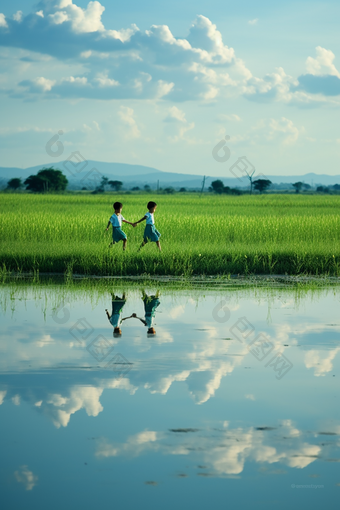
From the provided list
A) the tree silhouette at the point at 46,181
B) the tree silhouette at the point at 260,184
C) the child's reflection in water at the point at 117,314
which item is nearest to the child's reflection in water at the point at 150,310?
the child's reflection in water at the point at 117,314

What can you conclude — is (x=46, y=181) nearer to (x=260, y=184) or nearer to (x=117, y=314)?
(x=260, y=184)

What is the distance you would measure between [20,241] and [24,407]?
33.9 feet

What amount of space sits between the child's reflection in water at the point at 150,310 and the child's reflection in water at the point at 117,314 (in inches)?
7.9

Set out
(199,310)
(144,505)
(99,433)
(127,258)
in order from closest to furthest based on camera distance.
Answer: (144,505) < (99,433) < (199,310) < (127,258)

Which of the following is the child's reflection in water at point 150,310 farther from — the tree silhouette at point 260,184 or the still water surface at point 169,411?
the tree silhouette at point 260,184

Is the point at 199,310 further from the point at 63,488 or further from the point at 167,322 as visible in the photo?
the point at 63,488

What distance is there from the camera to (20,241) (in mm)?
14078

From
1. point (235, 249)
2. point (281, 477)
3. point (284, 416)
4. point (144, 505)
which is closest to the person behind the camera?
point (144, 505)

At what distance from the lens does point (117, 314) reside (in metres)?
7.27

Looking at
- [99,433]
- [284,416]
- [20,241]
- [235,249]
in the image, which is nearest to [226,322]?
[284,416]

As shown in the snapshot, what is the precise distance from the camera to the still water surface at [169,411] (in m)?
3.05

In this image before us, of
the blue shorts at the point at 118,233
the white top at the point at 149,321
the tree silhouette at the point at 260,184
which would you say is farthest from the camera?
the tree silhouette at the point at 260,184

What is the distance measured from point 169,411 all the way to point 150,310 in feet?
11.6

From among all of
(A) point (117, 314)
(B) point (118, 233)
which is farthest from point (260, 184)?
(A) point (117, 314)
